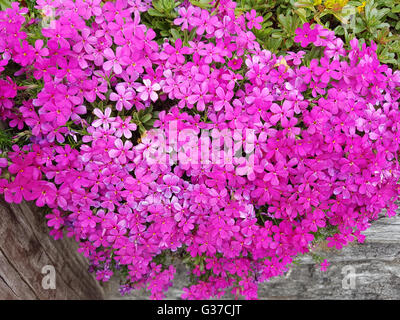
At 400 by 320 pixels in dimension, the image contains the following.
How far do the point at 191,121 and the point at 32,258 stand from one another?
1.20 meters

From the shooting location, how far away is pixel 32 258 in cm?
188

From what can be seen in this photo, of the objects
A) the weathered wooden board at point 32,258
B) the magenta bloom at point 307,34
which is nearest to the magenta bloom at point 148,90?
the magenta bloom at point 307,34

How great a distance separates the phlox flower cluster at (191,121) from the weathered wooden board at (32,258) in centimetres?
37

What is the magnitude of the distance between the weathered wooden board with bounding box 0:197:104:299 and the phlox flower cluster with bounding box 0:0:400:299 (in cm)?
37

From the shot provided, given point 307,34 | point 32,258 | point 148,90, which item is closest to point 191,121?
point 148,90

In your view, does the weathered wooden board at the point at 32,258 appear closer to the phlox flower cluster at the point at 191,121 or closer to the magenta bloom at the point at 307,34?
the phlox flower cluster at the point at 191,121

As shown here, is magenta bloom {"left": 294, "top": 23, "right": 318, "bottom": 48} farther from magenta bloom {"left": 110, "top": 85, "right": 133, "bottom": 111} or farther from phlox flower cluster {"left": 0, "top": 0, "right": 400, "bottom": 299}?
magenta bloom {"left": 110, "top": 85, "right": 133, "bottom": 111}

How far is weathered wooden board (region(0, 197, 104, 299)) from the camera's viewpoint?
169 cm

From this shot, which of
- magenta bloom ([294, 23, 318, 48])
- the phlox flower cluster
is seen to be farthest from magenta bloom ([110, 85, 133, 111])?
magenta bloom ([294, 23, 318, 48])

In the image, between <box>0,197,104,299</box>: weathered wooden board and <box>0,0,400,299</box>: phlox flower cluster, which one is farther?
<box>0,197,104,299</box>: weathered wooden board

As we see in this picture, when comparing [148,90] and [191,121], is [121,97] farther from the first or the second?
[191,121]

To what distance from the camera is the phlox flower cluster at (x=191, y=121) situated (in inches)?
55.8

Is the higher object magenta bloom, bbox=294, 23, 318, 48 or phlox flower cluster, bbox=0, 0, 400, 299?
magenta bloom, bbox=294, 23, 318, 48

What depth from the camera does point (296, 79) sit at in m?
1.51
